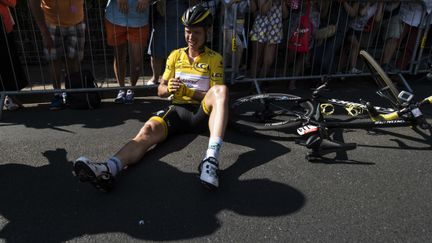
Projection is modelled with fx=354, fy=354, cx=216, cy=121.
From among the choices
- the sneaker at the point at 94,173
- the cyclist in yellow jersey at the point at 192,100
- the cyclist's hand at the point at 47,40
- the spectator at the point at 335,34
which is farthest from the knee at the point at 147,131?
the spectator at the point at 335,34

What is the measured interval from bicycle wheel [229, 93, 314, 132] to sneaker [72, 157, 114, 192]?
5.59ft

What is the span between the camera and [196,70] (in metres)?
3.70

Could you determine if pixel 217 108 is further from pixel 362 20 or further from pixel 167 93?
pixel 362 20

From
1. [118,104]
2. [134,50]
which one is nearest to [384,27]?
[134,50]

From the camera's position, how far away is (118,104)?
5.01m

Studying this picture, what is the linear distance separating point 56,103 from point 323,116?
343cm

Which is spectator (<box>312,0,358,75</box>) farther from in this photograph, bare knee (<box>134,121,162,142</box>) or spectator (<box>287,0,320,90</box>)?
bare knee (<box>134,121,162,142</box>)

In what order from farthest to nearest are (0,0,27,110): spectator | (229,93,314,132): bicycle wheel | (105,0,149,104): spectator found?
(105,0,149,104): spectator < (0,0,27,110): spectator < (229,93,314,132): bicycle wheel

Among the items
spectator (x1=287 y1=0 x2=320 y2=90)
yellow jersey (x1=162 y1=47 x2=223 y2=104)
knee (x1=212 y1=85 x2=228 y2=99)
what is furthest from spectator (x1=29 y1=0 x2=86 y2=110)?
spectator (x1=287 y1=0 x2=320 y2=90)

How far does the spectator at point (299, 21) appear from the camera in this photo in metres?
5.41

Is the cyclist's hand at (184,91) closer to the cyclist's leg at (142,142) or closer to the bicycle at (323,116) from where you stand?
the cyclist's leg at (142,142)

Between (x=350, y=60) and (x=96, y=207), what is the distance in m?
5.04

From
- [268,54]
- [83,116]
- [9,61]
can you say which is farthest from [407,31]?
[9,61]

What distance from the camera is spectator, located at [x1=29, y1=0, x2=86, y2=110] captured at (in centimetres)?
451
